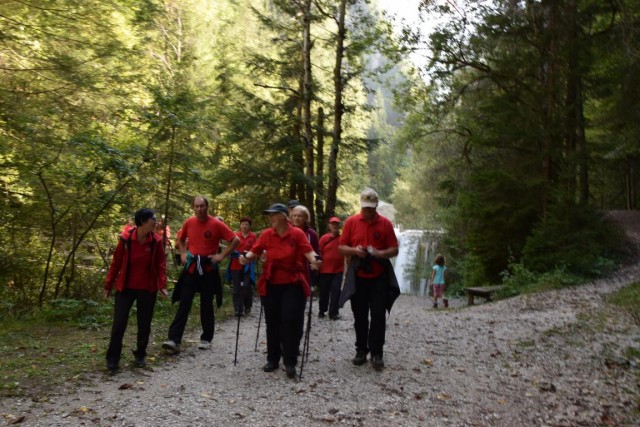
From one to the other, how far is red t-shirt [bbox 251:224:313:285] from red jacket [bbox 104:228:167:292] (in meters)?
1.20

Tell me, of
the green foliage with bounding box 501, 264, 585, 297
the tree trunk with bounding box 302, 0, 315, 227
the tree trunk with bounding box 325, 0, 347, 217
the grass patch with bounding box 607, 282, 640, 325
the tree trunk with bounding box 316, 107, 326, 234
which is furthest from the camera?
the tree trunk with bounding box 325, 0, 347, 217

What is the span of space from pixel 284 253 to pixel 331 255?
442cm

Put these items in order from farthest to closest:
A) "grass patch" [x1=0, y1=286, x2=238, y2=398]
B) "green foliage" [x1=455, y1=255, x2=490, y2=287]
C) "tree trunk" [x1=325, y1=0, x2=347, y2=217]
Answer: "green foliage" [x1=455, y1=255, x2=490, y2=287] < "tree trunk" [x1=325, y1=0, x2=347, y2=217] < "grass patch" [x1=0, y1=286, x2=238, y2=398]

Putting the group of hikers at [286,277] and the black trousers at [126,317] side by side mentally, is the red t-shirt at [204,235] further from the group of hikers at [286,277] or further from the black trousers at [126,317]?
the black trousers at [126,317]

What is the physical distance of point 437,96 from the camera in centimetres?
2166

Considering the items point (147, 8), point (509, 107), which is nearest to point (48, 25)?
point (147, 8)

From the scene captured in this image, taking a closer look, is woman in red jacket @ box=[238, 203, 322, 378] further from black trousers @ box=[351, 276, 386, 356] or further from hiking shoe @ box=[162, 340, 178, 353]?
hiking shoe @ box=[162, 340, 178, 353]

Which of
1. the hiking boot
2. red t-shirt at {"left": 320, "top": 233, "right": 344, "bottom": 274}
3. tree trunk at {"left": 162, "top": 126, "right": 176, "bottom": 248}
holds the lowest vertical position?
the hiking boot

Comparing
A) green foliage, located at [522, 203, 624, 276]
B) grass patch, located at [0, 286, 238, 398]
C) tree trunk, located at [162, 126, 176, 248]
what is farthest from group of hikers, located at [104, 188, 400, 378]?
green foliage, located at [522, 203, 624, 276]

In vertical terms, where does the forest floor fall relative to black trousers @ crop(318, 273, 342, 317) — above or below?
below

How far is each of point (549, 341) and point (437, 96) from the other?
48.9 feet

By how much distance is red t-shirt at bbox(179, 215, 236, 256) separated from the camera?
7.43 m

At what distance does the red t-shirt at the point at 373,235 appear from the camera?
21.9 feet

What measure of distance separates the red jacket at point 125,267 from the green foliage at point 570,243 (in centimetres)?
1182
